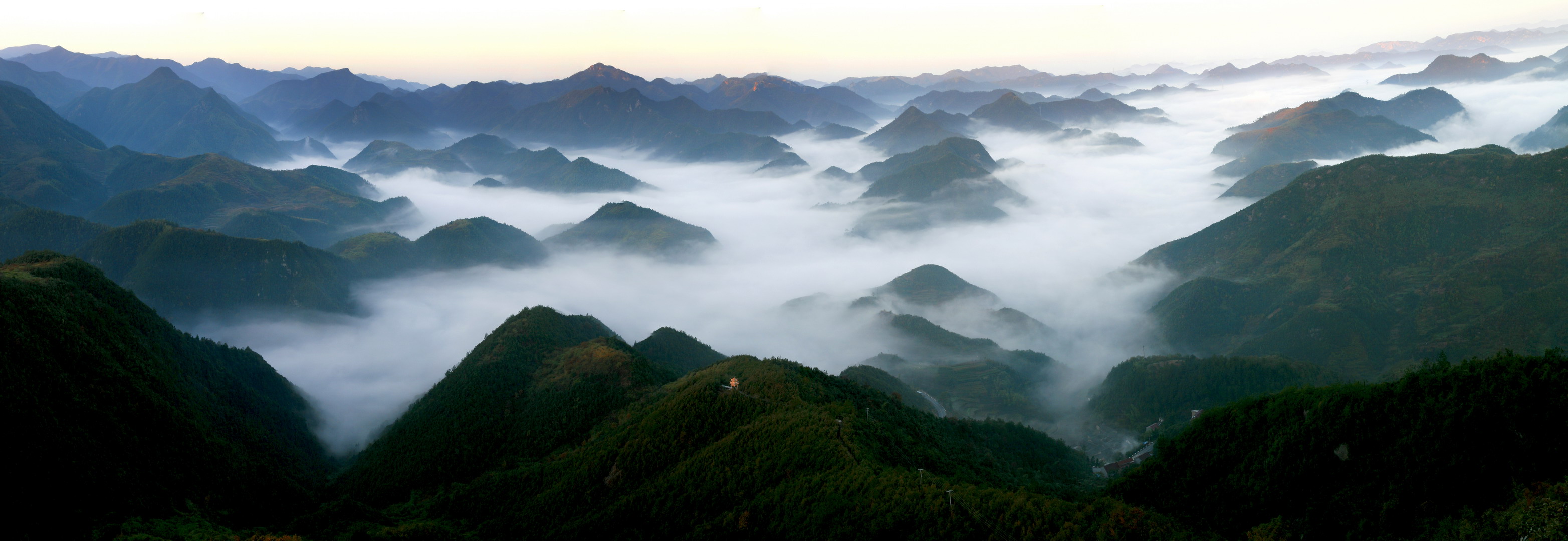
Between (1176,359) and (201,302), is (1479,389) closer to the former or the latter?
(1176,359)

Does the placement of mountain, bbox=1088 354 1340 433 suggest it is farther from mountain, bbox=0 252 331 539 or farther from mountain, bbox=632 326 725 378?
mountain, bbox=0 252 331 539

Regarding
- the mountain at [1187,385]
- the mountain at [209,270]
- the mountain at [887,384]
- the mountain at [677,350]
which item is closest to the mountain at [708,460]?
the mountain at [887,384]

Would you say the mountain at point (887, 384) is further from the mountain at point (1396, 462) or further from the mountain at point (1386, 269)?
the mountain at point (1386, 269)

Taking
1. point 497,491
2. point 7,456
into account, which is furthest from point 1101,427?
point 7,456

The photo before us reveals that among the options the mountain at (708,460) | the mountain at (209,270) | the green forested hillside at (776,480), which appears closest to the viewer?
the green forested hillside at (776,480)

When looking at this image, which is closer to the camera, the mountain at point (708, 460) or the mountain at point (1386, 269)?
the mountain at point (708, 460)

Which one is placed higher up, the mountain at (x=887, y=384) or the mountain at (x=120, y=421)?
the mountain at (x=120, y=421)
